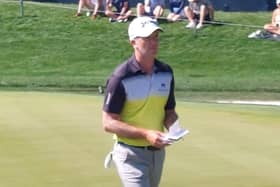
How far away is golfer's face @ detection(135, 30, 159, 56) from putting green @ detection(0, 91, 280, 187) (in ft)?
9.75

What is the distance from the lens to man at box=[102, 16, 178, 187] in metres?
6.46

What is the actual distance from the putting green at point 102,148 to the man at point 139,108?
2.52 metres

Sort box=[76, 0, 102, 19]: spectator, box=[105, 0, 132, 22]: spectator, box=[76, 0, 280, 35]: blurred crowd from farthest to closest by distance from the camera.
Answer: box=[76, 0, 102, 19]: spectator → box=[105, 0, 132, 22]: spectator → box=[76, 0, 280, 35]: blurred crowd

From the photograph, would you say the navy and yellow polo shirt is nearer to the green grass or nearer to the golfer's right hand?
the golfer's right hand

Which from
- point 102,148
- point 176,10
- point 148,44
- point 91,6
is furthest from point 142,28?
point 91,6

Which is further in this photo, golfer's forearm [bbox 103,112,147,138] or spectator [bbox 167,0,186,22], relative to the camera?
spectator [bbox 167,0,186,22]

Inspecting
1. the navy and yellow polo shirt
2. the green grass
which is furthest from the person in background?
the navy and yellow polo shirt

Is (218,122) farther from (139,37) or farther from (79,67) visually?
(79,67)

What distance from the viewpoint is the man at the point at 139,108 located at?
6465 mm

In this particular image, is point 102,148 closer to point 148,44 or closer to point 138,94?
point 138,94

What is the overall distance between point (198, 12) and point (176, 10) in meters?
1.44

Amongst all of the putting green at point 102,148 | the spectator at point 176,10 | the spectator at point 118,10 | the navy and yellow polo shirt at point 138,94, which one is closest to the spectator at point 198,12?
the spectator at point 176,10

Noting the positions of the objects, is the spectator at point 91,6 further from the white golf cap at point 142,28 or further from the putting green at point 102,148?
the white golf cap at point 142,28

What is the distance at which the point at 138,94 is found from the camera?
661 centimetres
